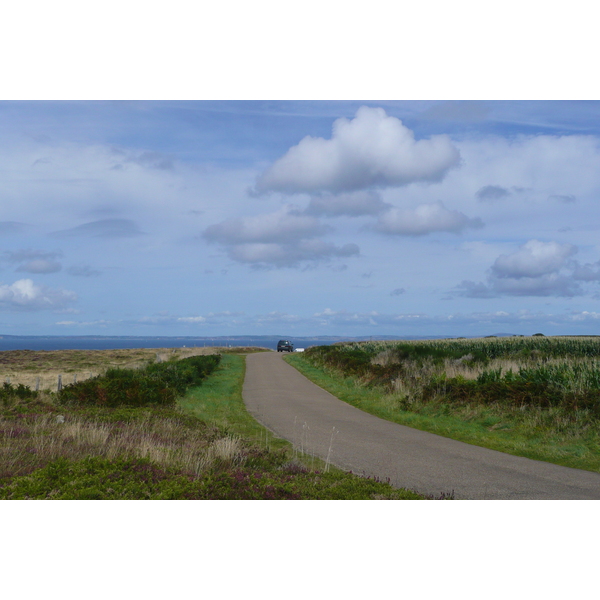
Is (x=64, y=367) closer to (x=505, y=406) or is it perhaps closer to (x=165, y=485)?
(x=505, y=406)

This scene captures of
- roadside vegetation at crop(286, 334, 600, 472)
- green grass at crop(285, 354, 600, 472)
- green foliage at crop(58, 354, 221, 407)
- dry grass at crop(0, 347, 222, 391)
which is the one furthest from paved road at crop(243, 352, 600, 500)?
dry grass at crop(0, 347, 222, 391)

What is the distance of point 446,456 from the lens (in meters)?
10.6

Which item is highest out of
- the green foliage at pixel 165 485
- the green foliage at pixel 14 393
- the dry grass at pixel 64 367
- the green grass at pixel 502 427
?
the green foliage at pixel 165 485

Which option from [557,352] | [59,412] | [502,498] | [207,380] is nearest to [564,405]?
[502,498]

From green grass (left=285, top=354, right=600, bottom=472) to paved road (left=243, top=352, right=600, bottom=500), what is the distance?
0.51 meters

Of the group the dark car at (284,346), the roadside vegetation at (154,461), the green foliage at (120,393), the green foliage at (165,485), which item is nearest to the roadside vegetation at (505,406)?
the roadside vegetation at (154,461)

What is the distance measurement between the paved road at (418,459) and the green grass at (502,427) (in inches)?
20.2

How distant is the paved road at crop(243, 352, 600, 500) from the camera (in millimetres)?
8273

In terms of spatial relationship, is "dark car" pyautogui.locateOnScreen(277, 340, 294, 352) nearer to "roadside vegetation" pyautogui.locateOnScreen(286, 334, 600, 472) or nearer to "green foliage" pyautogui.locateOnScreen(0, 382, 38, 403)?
"roadside vegetation" pyautogui.locateOnScreen(286, 334, 600, 472)

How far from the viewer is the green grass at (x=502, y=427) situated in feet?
34.7

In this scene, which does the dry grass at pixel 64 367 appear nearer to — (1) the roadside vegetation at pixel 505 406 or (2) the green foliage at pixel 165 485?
(1) the roadside vegetation at pixel 505 406

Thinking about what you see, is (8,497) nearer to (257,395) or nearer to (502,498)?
(502,498)

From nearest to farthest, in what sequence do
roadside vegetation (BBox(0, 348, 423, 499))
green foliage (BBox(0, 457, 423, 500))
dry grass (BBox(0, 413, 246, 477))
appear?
green foliage (BBox(0, 457, 423, 500))
roadside vegetation (BBox(0, 348, 423, 499))
dry grass (BBox(0, 413, 246, 477))

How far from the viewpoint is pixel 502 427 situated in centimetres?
1300
